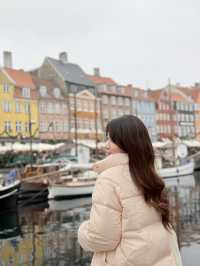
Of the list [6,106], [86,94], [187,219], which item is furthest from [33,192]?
[86,94]

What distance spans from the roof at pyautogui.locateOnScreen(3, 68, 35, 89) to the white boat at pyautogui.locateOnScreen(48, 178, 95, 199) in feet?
77.8

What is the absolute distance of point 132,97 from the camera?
199 ft

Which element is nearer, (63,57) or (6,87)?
(6,87)

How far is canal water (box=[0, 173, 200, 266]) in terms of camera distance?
9.19m

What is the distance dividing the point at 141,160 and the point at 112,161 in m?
0.15

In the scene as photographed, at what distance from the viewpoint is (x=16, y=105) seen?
148 feet

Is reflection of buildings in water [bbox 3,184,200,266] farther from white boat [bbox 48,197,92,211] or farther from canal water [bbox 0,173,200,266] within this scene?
white boat [bbox 48,197,92,211]

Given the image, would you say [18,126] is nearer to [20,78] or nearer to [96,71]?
[20,78]

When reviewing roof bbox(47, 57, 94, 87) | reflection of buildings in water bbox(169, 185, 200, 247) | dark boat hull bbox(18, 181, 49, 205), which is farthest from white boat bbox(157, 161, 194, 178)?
roof bbox(47, 57, 94, 87)

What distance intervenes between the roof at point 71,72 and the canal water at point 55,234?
32.8 metres

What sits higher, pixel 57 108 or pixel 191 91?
pixel 191 91

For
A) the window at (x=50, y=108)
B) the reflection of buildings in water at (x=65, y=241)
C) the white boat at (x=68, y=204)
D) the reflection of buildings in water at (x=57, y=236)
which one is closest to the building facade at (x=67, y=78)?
the window at (x=50, y=108)

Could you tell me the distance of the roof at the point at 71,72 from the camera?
170 feet

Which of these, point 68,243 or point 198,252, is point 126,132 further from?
point 68,243
